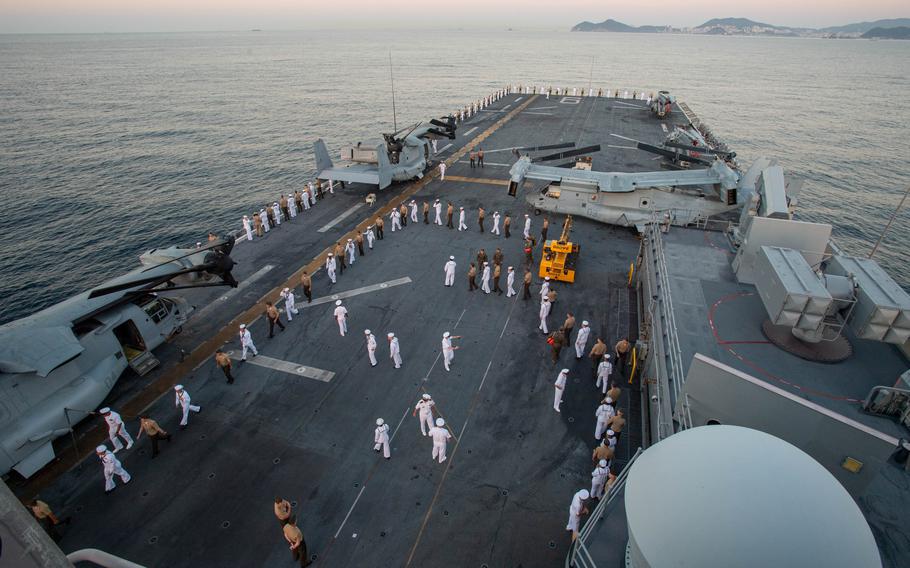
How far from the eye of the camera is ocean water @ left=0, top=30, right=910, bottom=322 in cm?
3331

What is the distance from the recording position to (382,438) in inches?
482

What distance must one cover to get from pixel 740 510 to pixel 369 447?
33.0 ft

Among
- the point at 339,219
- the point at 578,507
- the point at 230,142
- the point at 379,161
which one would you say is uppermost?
the point at 379,161

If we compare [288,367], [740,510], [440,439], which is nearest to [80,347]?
[288,367]

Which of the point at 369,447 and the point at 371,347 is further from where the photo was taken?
the point at 371,347

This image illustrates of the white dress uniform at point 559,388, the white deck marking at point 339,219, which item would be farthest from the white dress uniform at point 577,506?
the white deck marking at point 339,219

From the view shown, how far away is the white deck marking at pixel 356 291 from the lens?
19953 mm

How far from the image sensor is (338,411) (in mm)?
14328

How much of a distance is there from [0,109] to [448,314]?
8867 cm

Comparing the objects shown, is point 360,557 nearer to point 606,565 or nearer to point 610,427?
point 606,565

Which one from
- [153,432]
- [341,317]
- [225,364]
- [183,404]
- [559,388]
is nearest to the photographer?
[153,432]

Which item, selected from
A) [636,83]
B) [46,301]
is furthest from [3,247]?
[636,83]

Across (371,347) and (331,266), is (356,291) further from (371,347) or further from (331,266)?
(371,347)

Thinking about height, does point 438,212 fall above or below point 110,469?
above
